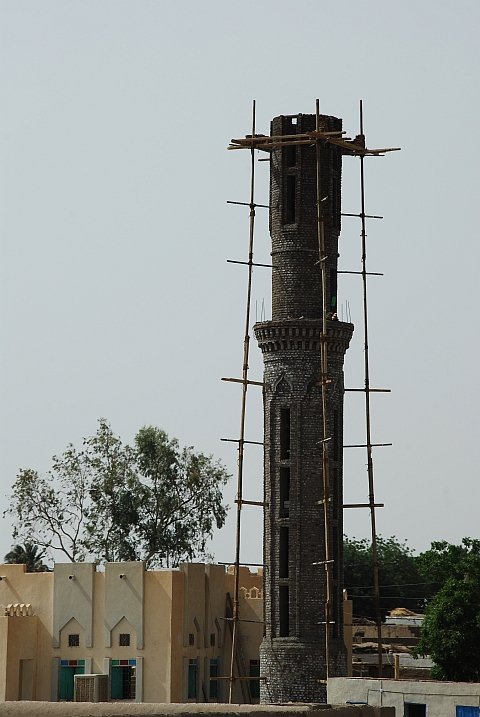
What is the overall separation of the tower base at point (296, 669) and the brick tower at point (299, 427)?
34 mm

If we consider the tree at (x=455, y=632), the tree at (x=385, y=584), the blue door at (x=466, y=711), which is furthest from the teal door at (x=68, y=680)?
the tree at (x=385, y=584)

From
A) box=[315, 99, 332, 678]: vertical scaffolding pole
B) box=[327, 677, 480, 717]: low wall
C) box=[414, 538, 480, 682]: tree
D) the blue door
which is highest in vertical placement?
box=[315, 99, 332, 678]: vertical scaffolding pole

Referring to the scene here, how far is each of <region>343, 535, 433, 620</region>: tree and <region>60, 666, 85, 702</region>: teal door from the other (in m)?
51.2

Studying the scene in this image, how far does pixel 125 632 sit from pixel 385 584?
58432mm

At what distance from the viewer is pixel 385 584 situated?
104812 mm

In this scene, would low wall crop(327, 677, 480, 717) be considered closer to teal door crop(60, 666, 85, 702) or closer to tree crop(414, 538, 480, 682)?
tree crop(414, 538, 480, 682)

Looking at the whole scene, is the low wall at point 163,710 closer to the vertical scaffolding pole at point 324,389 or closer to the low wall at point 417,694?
the low wall at point 417,694

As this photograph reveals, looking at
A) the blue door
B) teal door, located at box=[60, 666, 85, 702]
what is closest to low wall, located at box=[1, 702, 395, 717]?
the blue door

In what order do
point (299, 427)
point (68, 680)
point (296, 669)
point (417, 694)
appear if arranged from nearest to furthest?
point (417, 694)
point (296, 669)
point (299, 427)
point (68, 680)

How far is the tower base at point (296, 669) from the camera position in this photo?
45062mm

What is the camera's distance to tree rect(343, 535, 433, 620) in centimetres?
10056

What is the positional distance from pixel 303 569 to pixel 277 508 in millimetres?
2290

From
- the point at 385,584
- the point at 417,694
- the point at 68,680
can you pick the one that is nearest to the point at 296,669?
the point at 68,680

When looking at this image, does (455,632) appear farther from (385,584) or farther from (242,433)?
(385,584)
